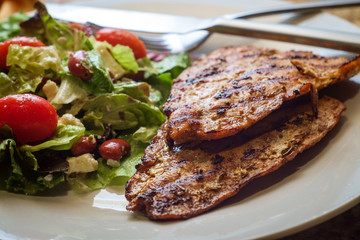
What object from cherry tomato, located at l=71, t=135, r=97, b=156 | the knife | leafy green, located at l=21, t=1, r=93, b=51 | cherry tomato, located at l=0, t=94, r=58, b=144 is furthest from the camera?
the knife

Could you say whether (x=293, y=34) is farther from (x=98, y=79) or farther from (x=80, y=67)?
(x=80, y=67)

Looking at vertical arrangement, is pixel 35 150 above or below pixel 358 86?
below

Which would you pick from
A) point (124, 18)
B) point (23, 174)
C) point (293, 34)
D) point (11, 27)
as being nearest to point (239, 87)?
point (293, 34)

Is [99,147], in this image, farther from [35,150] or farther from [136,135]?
[35,150]

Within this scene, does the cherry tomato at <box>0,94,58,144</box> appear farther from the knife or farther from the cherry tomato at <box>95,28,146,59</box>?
the knife

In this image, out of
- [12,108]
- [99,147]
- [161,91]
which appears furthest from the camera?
[161,91]

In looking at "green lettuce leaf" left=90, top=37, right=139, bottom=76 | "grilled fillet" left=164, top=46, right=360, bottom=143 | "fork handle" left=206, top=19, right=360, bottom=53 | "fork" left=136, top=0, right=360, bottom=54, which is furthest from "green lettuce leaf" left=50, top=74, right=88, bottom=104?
"fork handle" left=206, top=19, right=360, bottom=53

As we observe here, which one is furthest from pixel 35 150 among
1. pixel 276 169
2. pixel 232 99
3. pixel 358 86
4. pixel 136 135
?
pixel 358 86
